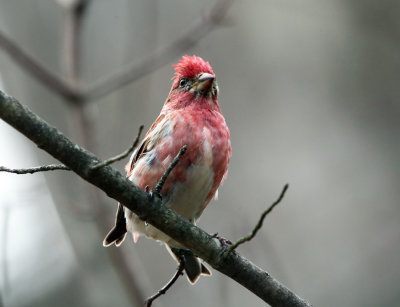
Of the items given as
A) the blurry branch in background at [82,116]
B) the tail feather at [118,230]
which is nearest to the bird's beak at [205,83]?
the tail feather at [118,230]

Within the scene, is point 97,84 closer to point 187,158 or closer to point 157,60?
point 157,60

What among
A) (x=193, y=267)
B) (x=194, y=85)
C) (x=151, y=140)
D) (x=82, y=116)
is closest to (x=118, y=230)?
(x=193, y=267)

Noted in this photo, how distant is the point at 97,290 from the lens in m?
8.92

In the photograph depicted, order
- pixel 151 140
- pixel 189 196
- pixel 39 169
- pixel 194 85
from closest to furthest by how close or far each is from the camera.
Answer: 1. pixel 39 169
2. pixel 189 196
3. pixel 151 140
4. pixel 194 85

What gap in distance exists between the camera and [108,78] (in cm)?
726

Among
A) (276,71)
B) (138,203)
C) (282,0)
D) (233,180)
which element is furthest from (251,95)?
(138,203)

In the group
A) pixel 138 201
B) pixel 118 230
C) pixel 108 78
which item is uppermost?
pixel 138 201

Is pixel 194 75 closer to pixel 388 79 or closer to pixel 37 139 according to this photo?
pixel 37 139

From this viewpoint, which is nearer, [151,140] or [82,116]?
[151,140]

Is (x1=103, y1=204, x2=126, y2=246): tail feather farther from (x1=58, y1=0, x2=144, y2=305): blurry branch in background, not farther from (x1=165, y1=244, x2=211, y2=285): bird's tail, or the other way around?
(x1=58, y1=0, x2=144, y2=305): blurry branch in background

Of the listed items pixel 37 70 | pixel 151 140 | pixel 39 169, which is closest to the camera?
pixel 39 169

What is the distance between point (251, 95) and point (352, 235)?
132 inches

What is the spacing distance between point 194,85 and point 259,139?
5393 mm

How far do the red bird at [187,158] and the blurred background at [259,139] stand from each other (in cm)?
184
